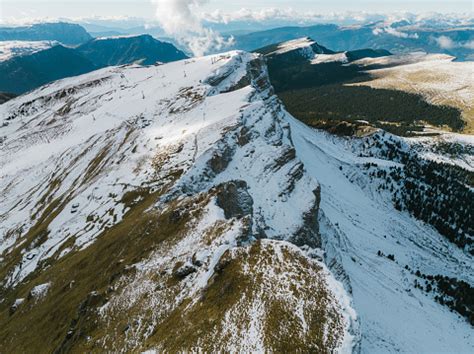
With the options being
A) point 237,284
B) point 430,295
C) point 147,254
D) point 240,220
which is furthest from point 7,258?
point 430,295

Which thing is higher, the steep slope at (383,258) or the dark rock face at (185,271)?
the dark rock face at (185,271)

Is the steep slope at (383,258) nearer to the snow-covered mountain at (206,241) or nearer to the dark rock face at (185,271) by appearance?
the snow-covered mountain at (206,241)

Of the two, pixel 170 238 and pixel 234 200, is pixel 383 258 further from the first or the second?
pixel 170 238

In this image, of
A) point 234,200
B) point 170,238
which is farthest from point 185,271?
point 234,200

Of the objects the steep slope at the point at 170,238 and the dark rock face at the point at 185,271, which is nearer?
the steep slope at the point at 170,238

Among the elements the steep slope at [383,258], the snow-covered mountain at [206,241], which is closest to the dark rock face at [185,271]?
the snow-covered mountain at [206,241]

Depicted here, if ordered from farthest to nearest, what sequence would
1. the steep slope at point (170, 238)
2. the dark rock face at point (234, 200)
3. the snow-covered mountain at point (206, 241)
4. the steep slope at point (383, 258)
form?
1. the steep slope at point (383, 258)
2. the dark rock face at point (234, 200)
3. the snow-covered mountain at point (206, 241)
4. the steep slope at point (170, 238)
